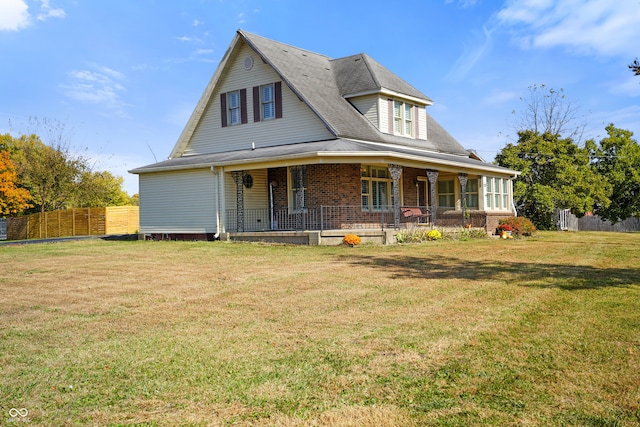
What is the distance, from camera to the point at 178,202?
22781 mm

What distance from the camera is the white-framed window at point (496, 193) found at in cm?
2688

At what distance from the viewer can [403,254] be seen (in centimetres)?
1530

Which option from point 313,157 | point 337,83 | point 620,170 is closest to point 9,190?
point 337,83

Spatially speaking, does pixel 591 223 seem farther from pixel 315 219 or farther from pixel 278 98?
pixel 278 98

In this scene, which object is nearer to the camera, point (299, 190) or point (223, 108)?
point (299, 190)

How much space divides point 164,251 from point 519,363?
13.7m

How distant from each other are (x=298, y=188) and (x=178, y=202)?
17.1 feet

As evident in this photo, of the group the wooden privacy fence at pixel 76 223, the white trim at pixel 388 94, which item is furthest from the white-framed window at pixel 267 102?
the wooden privacy fence at pixel 76 223

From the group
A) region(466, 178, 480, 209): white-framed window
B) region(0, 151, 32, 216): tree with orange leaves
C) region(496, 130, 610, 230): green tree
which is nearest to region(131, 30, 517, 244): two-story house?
region(466, 178, 480, 209): white-framed window

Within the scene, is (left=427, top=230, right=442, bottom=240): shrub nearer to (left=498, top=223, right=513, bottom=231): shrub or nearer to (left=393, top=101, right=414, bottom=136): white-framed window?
(left=498, top=223, right=513, bottom=231): shrub

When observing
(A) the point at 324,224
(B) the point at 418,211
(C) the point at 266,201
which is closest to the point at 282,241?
(A) the point at 324,224

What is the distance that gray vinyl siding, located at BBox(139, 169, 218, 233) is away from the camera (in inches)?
860

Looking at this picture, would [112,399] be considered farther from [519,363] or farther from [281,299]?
[281,299]

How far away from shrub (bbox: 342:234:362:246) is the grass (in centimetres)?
688
